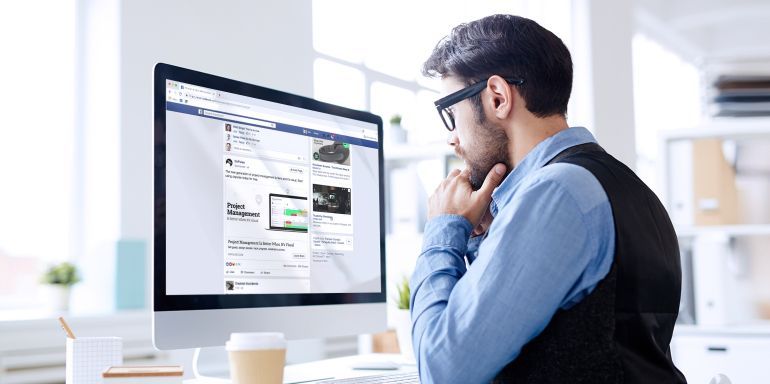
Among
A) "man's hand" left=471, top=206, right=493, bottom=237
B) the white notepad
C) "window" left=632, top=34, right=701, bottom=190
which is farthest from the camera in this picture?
"window" left=632, top=34, right=701, bottom=190

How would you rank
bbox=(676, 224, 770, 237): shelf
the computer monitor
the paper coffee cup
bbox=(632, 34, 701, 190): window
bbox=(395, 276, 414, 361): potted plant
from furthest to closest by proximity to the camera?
bbox=(632, 34, 701, 190): window → bbox=(676, 224, 770, 237): shelf → bbox=(395, 276, 414, 361): potted plant → the computer monitor → the paper coffee cup

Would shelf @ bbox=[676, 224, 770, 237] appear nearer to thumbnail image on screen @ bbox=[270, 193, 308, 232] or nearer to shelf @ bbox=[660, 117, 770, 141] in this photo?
shelf @ bbox=[660, 117, 770, 141]

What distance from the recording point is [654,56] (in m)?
6.99

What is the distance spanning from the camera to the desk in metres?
1.44

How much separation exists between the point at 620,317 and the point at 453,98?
1.66 feet

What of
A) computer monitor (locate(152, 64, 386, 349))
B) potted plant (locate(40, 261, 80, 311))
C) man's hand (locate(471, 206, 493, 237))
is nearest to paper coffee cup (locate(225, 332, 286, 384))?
computer monitor (locate(152, 64, 386, 349))

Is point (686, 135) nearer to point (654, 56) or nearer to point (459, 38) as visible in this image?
point (459, 38)

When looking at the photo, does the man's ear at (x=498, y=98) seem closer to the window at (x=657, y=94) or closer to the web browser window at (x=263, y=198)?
the web browser window at (x=263, y=198)

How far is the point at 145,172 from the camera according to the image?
9.76 ft

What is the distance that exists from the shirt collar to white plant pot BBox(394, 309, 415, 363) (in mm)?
527

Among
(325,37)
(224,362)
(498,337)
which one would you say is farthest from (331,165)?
(325,37)

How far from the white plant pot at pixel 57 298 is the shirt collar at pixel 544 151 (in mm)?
1902

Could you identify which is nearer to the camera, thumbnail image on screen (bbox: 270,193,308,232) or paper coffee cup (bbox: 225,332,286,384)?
paper coffee cup (bbox: 225,332,286,384)

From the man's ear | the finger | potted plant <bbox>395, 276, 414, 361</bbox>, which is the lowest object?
potted plant <bbox>395, 276, 414, 361</bbox>
